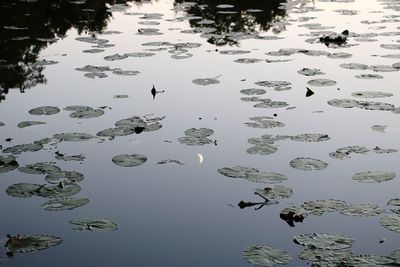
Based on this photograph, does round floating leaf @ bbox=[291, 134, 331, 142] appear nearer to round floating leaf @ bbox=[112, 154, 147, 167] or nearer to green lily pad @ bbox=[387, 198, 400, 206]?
green lily pad @ bbox=[387, 198, 400, 206]

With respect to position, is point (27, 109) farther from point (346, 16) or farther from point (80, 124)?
point (346, 16)

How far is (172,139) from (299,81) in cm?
202

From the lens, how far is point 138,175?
397 centimetres

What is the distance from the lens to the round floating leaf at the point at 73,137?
450cm

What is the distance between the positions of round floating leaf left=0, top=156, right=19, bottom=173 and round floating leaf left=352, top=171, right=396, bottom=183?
8.11 feet

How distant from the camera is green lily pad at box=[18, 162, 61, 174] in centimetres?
393

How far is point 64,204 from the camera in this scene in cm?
351

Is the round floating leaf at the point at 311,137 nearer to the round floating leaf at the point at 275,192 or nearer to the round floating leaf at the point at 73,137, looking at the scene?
the round floating leaf at the point at 275,192

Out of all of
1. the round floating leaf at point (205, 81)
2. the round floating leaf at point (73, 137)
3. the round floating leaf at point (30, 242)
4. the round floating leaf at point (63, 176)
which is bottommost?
the round floating leaf at point (30, 242)

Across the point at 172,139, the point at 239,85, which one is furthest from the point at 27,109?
the point at 239,85

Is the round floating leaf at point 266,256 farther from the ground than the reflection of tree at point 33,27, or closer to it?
closer to it

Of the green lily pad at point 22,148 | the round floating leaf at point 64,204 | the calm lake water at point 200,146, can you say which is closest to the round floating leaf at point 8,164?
the calm lake water at point 200,146

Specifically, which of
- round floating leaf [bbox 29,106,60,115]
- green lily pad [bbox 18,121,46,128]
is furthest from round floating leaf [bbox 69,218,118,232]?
round floating leaf [bbox 29,106,60,115]

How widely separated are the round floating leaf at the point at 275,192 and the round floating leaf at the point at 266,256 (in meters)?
0.60
